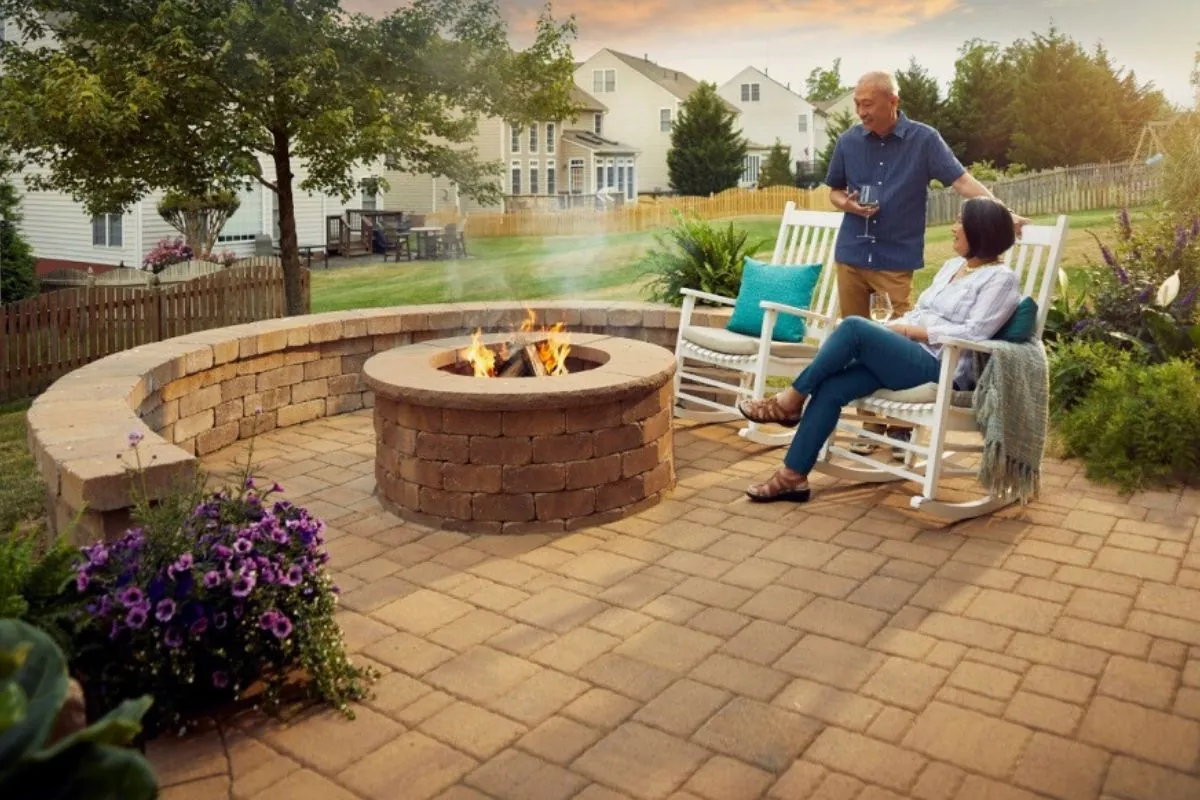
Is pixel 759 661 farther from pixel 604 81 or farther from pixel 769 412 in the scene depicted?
pixel 604 81

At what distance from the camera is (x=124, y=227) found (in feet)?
59.0

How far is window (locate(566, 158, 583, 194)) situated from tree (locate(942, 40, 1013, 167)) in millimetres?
Result: 11693

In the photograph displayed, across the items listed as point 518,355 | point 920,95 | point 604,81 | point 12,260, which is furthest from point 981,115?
point 518,355

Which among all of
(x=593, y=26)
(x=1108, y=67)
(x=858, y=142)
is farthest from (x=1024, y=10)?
(x=858, y=142)

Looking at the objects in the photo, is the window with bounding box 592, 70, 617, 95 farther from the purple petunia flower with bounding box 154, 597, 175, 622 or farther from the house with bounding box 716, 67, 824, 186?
the purple petunia flower with bounding box 154, 597, 175, 622

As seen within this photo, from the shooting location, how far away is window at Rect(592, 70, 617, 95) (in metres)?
39.9

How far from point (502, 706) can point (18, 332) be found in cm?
683

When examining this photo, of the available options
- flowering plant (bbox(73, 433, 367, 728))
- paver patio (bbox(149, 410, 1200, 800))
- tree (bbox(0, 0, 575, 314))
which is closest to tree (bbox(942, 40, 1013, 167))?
tree (bbox(0, 0, 575, 314))

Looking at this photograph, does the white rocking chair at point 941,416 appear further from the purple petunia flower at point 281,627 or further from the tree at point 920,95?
the tree at point 920,95

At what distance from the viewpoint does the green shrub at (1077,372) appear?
534 cm

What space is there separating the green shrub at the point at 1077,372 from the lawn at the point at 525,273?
6.56m

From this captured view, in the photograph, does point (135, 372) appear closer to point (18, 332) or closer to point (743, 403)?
point (743, 403)

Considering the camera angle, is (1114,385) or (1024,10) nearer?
(1114,385)

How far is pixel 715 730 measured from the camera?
2500 mm
